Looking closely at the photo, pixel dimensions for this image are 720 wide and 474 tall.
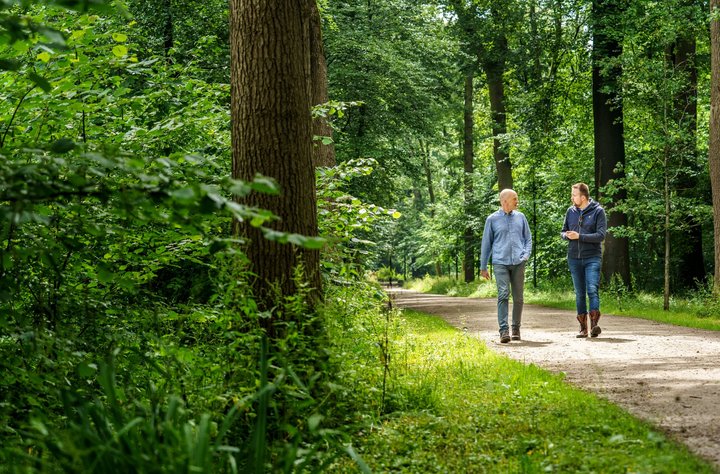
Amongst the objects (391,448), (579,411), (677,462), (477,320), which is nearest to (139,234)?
(391,448)

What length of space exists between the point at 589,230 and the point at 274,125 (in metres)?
6.70

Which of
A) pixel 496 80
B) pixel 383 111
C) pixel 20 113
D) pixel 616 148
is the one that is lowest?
pixel 20 113

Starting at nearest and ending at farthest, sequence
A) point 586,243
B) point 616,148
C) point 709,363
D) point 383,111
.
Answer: point 709,363 < point 586,243 < point 616,148 < point 383,111

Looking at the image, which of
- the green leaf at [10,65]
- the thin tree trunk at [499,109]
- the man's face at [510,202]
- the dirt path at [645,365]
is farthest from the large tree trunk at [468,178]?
the green leaf at [10,65]

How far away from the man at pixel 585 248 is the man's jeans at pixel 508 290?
2.61 feet

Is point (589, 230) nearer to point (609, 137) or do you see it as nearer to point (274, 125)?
point (274, 125)

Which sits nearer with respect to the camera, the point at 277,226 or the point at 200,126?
the point at 277,226

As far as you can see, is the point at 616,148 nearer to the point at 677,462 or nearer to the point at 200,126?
the point at 200,126

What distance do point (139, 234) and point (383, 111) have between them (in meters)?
16.3

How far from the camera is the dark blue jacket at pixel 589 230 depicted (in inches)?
408

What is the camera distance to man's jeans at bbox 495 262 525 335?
1029cm

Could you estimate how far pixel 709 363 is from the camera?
7.57 m

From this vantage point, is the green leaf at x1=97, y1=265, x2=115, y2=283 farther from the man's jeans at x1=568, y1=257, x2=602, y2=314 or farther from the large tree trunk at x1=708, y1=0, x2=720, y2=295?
the large tree trunk at x1=708, y1=0, x2=720, y2=295

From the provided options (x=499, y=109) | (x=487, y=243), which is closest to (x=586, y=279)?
(x=487, y=243)
